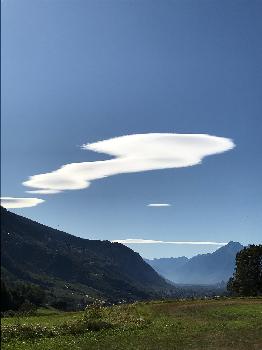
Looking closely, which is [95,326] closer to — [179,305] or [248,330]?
[248,330]

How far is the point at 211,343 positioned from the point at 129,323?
1311 cm

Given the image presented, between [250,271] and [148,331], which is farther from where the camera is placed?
[250,271]

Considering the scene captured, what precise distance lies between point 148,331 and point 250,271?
3047 inches

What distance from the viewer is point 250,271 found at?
384 ft

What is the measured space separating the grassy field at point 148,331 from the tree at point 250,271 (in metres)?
57.3

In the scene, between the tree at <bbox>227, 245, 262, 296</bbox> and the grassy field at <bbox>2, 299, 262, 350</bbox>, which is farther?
the tree at <bbox>227, 245, 262, 296</bbox>

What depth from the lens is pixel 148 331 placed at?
4578 centimetres

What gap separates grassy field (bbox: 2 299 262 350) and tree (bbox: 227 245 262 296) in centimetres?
5727

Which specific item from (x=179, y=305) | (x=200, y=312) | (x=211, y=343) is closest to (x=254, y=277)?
(x=179, y=305)

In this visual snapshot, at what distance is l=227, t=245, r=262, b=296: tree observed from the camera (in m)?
116

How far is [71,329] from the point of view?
45.5 m

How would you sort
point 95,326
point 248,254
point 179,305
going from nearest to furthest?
point 95,326, point 179,305, point 248,254

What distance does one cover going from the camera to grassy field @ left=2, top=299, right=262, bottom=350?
125 ft

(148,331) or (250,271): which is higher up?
(250,271)
